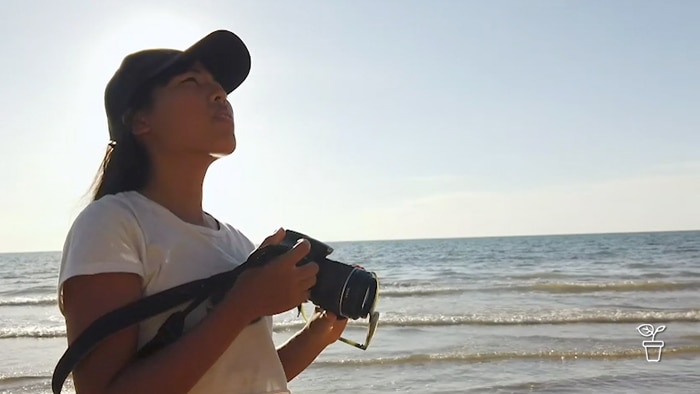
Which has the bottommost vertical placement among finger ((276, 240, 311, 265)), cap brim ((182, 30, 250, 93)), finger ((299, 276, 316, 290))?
finger ((299, 276, 316, 290))

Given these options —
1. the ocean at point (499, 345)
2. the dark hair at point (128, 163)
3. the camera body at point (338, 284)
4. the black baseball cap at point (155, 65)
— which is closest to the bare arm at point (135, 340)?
the camera body at point (338, 284)

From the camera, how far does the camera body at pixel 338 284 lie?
4.48ft

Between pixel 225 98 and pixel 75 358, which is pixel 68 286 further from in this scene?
pixel 225 98

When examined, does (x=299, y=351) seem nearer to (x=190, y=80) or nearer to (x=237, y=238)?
(x=237, y=238)

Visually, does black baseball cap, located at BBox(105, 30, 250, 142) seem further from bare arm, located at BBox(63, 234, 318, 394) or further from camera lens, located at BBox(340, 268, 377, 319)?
camera lens, located at BBox(340, 268, 377, 319)

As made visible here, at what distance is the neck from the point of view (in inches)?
55.1

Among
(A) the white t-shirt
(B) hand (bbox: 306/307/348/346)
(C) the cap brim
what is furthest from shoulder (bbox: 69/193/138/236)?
(B) hand (bbox: 306/307/348/346)

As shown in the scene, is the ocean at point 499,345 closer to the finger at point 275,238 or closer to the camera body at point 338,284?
the camera body at point 338,284

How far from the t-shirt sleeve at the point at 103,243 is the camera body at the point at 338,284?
0.85ft

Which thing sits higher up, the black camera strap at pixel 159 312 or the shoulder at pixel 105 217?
the shoulder at pixel 105 217

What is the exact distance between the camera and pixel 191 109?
1379 millimetres

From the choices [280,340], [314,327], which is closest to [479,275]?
[280,340]
